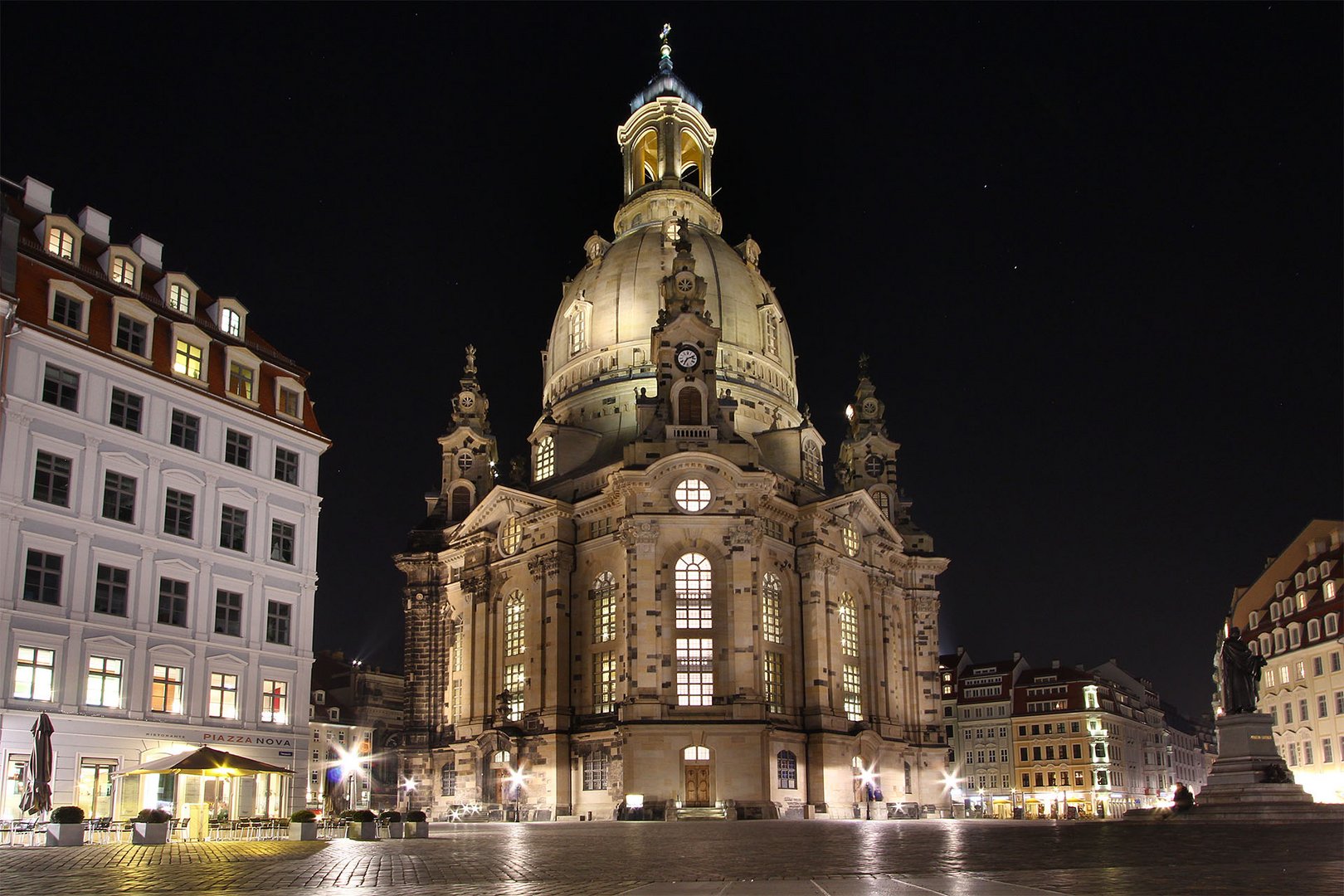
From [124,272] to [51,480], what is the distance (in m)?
9.17

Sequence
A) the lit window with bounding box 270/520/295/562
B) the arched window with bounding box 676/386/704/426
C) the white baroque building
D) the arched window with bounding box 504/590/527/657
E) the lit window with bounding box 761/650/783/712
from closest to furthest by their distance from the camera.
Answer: the white baroque building < the lit window with bounding box 270/520/295/562 < the lit window with bounding box 761/650/783/712 < the arched window with bounding box 676/386/704/426 < the arched window with bounding box 504/590/527/657

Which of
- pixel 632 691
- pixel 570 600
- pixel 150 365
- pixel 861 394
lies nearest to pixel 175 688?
pixel 150 365

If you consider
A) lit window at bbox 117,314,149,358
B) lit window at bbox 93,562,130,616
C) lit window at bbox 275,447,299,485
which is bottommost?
lit window at bbox 93,562,130,616

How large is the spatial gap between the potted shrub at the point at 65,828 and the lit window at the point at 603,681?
1807 inches

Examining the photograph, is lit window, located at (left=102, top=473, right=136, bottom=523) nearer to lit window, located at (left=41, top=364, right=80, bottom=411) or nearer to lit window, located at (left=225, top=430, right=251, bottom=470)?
lit window, located at (left=41, top=364, right=80, bottom=411)

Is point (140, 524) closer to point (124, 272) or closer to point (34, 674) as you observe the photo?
point (34, 674)

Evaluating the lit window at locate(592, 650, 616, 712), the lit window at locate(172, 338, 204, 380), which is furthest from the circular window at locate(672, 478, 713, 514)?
the lit window at locate(172, 338, 204, 380)

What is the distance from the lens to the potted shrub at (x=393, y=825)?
39938 mm

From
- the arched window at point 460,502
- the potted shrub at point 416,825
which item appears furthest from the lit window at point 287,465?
the arched window at point 460,502

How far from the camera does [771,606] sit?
79375mm

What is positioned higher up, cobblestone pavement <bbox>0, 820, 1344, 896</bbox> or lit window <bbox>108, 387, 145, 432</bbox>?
lit window <bbox>108, 387, 145, 432</bbox>

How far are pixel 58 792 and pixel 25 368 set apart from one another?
13.4m

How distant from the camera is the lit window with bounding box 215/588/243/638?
44312mm

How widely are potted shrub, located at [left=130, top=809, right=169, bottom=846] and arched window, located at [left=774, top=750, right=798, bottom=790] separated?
151 feet
